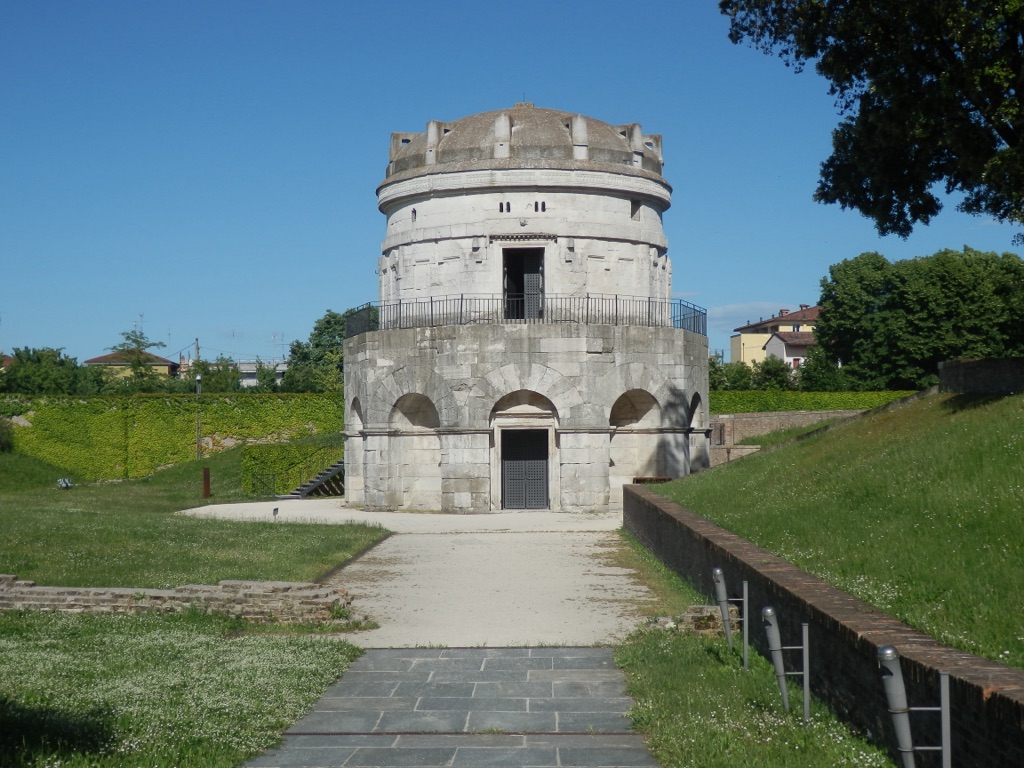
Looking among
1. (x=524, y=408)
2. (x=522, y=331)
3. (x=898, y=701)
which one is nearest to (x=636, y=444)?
(x=524, y=408)

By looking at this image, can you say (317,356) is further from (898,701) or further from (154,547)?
(898,701)

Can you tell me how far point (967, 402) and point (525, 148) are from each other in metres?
19.5

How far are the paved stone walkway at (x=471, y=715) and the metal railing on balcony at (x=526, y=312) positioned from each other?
71.5ft

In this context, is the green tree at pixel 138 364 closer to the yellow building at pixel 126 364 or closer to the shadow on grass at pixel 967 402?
the yellow building at pixel 126 364

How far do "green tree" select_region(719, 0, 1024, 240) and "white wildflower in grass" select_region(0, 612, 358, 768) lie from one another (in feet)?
37.8

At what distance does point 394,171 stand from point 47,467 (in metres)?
22.7

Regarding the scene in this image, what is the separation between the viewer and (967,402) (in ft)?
59.5

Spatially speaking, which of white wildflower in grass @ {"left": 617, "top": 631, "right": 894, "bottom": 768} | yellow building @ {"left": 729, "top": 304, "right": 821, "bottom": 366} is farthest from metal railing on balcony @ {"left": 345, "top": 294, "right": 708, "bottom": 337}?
yellow building @ {"left": 729, "top": 304, "right": 821, "bottom": 366}

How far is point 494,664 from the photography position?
472 inches

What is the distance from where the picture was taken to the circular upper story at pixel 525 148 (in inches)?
1378

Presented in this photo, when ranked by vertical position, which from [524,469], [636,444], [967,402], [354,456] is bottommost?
[524,469]

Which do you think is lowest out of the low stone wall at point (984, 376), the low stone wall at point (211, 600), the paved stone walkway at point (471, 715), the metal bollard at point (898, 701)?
the paved stone walkway at point (471, 715)

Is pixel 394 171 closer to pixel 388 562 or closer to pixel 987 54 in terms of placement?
pixel 388 562

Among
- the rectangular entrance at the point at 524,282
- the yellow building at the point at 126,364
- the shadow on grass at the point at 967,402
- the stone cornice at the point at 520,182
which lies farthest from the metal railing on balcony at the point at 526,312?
the yellow building at the point at 126,364
